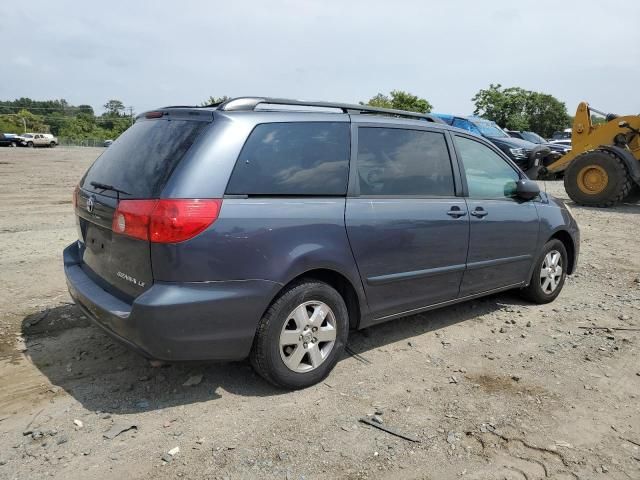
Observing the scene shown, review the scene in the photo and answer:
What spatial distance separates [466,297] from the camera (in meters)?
4.45

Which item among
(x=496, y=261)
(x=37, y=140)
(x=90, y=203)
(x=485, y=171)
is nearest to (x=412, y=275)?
(x=496, y=261)

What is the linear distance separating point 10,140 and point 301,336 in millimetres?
54874

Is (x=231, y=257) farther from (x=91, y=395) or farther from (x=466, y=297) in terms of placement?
(x=466, y=297)

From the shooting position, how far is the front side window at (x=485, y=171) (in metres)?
4.38

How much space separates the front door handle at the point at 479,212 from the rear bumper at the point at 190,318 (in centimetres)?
198

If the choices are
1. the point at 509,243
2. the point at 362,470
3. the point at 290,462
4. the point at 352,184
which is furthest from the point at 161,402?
the point at 509,243

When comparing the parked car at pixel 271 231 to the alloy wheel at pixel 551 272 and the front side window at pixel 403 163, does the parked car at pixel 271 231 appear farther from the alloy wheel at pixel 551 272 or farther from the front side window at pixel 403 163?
the alloy wheel at pixel 551 272

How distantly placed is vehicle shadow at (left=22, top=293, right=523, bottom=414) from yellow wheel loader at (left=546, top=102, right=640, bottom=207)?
9639mm

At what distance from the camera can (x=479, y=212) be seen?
431cm

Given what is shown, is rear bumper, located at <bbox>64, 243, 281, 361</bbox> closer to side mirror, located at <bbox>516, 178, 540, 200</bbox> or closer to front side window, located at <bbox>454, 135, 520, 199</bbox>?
front side window, located at <bbox>454, 135, 520, 199</bbox>

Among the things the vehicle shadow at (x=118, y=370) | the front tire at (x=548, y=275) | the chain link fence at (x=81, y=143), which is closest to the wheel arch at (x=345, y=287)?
the vehicle shadow at (x=118, y=370)

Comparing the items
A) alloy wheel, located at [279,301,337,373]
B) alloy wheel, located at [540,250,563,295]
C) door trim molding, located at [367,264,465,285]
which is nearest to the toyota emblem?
alloy wheel, located at [279,301,337,373]

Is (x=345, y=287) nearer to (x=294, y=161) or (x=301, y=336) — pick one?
(x=301, y=336)

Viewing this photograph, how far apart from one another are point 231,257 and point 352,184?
104 centimetres
